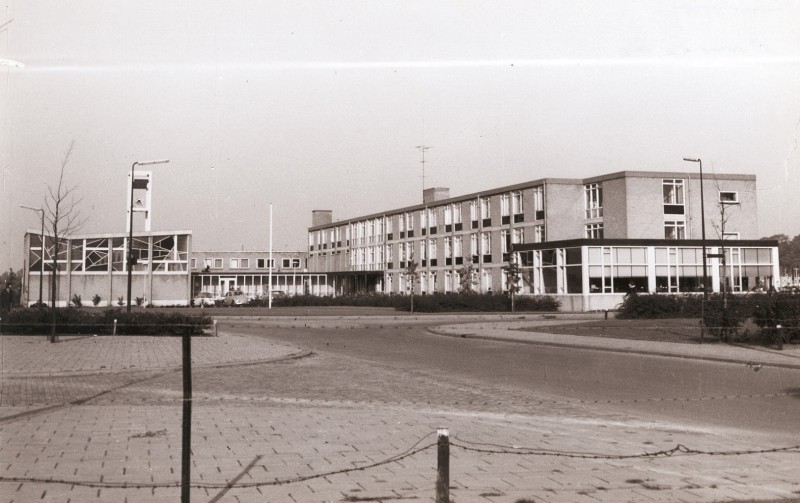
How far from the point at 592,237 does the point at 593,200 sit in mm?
3076

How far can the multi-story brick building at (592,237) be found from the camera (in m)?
49.7

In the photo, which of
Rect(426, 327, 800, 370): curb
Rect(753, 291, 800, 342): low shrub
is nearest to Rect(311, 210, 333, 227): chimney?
Rect(426, 327, 800, 370): curb

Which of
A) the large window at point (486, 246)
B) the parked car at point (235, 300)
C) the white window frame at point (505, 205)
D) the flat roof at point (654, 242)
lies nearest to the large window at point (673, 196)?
the flat roof at point (654, 242)

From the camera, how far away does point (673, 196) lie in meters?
56.2

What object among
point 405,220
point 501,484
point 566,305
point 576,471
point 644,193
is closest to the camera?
point 501,484

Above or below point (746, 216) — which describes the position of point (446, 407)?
below

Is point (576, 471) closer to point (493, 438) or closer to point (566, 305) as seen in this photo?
point (493, 438)

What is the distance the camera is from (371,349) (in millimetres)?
21172

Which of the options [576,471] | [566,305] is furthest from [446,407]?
[566,305]

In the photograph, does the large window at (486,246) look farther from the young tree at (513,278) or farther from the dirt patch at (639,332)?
the dirt patch at (639,332)

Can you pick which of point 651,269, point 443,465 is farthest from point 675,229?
point 443,465

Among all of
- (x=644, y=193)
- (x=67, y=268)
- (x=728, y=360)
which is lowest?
(x=728, y=360)

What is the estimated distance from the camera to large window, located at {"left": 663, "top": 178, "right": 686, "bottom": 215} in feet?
183

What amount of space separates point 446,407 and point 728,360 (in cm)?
1029
